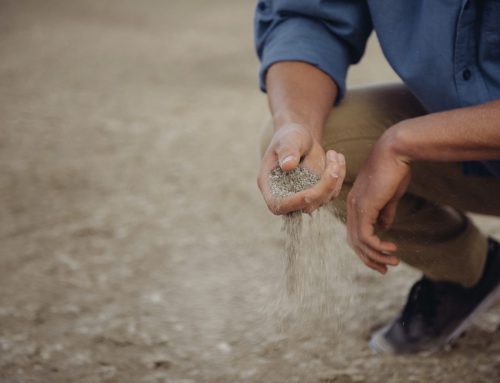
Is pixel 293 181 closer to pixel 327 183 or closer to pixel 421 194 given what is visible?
pixel 327 183

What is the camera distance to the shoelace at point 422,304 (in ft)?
5.93

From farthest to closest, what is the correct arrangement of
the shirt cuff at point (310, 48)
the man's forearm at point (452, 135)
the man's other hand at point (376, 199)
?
the shirt cuff at point (310, 48)
the man's other hand at point (376, 199)
the man's forearm at point (452, 135)

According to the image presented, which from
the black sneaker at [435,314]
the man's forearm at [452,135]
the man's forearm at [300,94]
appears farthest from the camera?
the black sneaker at [435,314]

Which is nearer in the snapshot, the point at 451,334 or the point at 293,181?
the point at 293,181

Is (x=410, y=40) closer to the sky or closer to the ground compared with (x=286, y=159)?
closer to the sky

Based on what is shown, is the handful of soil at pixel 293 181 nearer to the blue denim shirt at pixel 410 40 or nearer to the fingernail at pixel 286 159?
the fingernail at pixel 286 159

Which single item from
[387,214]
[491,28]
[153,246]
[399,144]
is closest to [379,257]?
[387,214]

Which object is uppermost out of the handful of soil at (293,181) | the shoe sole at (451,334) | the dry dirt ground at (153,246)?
the handful of soil at (293,181)

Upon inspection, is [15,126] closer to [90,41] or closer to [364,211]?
[90,41]

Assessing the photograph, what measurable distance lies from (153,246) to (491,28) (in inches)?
62.0

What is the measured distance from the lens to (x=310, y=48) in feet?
5.31

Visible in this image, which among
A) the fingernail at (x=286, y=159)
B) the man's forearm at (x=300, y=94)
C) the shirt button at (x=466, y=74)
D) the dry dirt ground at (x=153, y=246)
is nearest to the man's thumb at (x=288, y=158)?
the fingernail at (x=286, y=159)

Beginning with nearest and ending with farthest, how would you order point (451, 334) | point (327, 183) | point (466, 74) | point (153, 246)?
point (327, 183)
point (466, 74)
point (451, 334)
point (153, 246)

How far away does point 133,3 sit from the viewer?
309 inches
